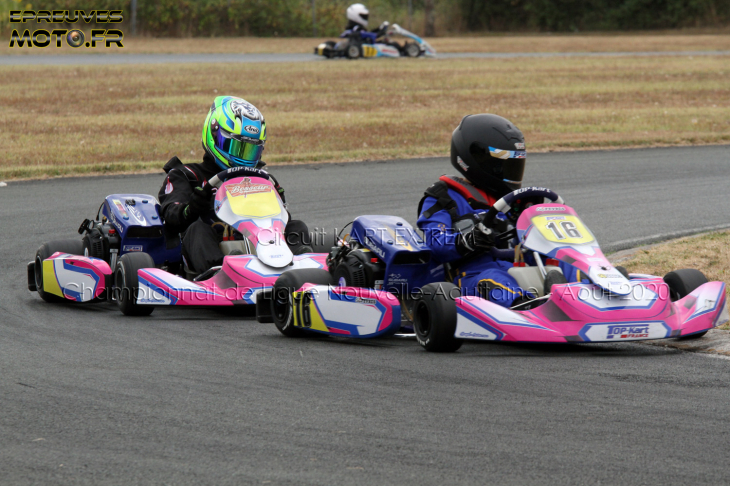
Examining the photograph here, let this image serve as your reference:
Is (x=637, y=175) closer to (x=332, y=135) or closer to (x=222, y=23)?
(x=332, y=135)

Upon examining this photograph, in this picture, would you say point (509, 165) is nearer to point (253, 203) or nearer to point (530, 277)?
point (530, 277)

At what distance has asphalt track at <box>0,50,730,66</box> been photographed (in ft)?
90.6

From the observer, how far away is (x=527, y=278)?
4.87m

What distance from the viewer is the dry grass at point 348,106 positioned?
1434 centimetres

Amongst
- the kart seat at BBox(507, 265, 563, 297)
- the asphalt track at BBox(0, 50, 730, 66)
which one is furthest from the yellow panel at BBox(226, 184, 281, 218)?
the asphalt track at BBox(0, 50, 730, 66)

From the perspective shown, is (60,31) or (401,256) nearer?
(401,256)

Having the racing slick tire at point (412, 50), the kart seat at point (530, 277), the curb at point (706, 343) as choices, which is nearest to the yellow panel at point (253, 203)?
the kart seat at point (530, 277)

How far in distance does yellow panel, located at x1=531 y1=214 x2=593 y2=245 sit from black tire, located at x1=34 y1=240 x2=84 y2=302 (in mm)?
3288

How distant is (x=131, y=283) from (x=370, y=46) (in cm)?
2515

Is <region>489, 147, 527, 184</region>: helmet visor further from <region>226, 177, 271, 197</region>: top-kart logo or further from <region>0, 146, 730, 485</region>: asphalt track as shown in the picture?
<region>226, 177, 271, 197</region>: top-kart logo

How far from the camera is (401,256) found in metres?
5.22

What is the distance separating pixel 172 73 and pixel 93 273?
19.0 metres

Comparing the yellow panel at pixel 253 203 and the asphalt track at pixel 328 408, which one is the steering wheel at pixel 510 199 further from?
the yellow panel at pixel 253 203

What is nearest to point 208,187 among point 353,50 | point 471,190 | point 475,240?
point 471,190
